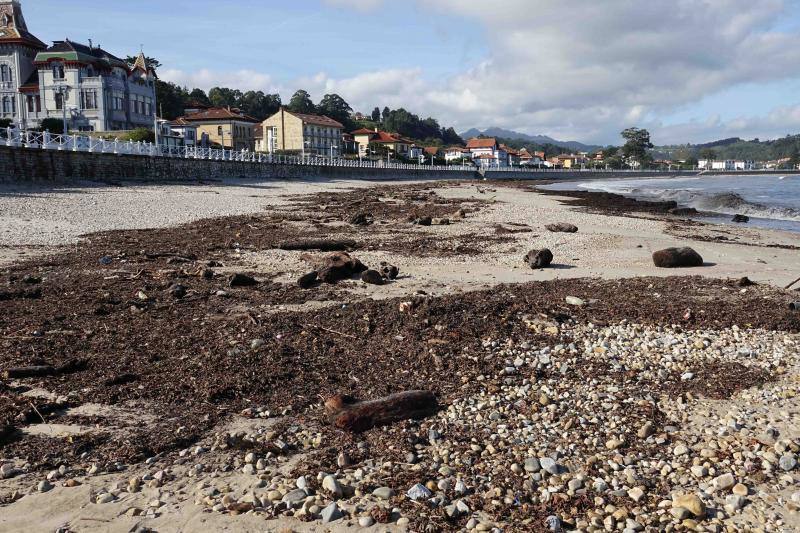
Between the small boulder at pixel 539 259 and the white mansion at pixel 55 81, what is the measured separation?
6217 cm

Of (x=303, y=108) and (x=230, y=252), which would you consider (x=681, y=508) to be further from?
(x=303, y=108)

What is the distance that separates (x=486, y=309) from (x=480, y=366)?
2023mm

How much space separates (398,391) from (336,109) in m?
154

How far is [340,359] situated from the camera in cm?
655

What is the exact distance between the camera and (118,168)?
3638 cm

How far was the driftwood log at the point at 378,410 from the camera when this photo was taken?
4883mm

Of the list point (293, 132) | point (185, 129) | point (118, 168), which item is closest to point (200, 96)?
point (293, 132)

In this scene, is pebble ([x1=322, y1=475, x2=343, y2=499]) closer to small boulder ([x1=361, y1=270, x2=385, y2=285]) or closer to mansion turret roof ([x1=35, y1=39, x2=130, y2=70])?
small boulder ([x1=361, y1=270, x2=385, y2=285])

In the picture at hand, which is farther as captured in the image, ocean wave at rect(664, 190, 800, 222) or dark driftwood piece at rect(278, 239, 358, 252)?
ocean wave at rect(664, 190, 800, 222)

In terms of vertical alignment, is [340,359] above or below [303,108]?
below

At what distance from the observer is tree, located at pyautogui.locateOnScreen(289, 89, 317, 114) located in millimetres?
139875

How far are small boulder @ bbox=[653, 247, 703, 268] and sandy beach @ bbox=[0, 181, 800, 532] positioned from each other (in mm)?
379

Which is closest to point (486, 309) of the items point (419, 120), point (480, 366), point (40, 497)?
point (480, 366)

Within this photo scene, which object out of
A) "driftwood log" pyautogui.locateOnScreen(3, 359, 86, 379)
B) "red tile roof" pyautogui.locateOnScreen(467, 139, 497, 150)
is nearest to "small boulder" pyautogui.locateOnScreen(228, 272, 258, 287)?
"driftwood log" pyautogui.locateOnScreen(3, 359, 86, 379)
